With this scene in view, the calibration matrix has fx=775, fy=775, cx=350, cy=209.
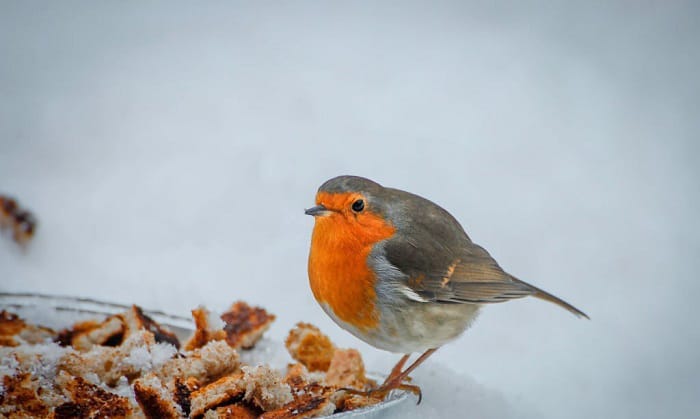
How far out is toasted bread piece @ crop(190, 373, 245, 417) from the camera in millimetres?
1367

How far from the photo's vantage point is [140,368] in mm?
1563

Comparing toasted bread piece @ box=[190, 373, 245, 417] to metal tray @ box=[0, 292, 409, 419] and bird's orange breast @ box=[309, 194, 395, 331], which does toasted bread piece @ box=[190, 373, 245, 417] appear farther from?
metal tray @ box=[0, 292, 409, 419]

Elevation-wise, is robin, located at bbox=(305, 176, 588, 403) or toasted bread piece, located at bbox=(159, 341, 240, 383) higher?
robin, located at bbox=(305, 176, 588, 403)

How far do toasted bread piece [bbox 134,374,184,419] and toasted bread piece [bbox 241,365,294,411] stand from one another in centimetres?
13

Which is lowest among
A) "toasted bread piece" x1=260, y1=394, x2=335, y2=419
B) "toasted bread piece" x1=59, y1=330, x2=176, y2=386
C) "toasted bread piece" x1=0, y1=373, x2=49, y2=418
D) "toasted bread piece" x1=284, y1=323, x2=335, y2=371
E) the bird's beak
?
"toasted bread piece" x1=0, y1=373, x2=49, y2=418

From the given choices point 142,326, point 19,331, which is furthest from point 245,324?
point 19,331

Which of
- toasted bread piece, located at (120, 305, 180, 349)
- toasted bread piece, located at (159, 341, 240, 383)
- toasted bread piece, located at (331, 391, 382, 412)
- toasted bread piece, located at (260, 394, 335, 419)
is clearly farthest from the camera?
toasted bread piece, located at (120, 305, 180, 349)

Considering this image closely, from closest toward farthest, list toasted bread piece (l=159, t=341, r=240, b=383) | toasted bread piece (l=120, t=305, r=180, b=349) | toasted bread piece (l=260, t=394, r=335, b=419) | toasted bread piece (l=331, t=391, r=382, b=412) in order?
toasted bread piece (l=260, t=394, r=335, b=419) → toasted bread piece (l=331, t=391, r=382, b=412) → toasted bread piece (l=159, t=341, r=240, b=383) → toasted bread piece (l=120, t=305, r=180, b=349)

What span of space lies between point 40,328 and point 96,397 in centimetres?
43

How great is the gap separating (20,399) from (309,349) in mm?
623

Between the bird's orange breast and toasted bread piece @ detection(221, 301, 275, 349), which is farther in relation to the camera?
toasted bread piece @ detection(221, 301, 275, 349)

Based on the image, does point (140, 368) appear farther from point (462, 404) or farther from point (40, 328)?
point (462, 404)

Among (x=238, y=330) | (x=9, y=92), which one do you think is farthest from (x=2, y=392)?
(x=9, y=92)

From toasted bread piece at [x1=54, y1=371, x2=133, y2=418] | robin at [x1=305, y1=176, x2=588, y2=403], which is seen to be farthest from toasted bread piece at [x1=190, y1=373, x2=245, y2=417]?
robin at [x1=305, y1=176, x2=588, y2=403]
